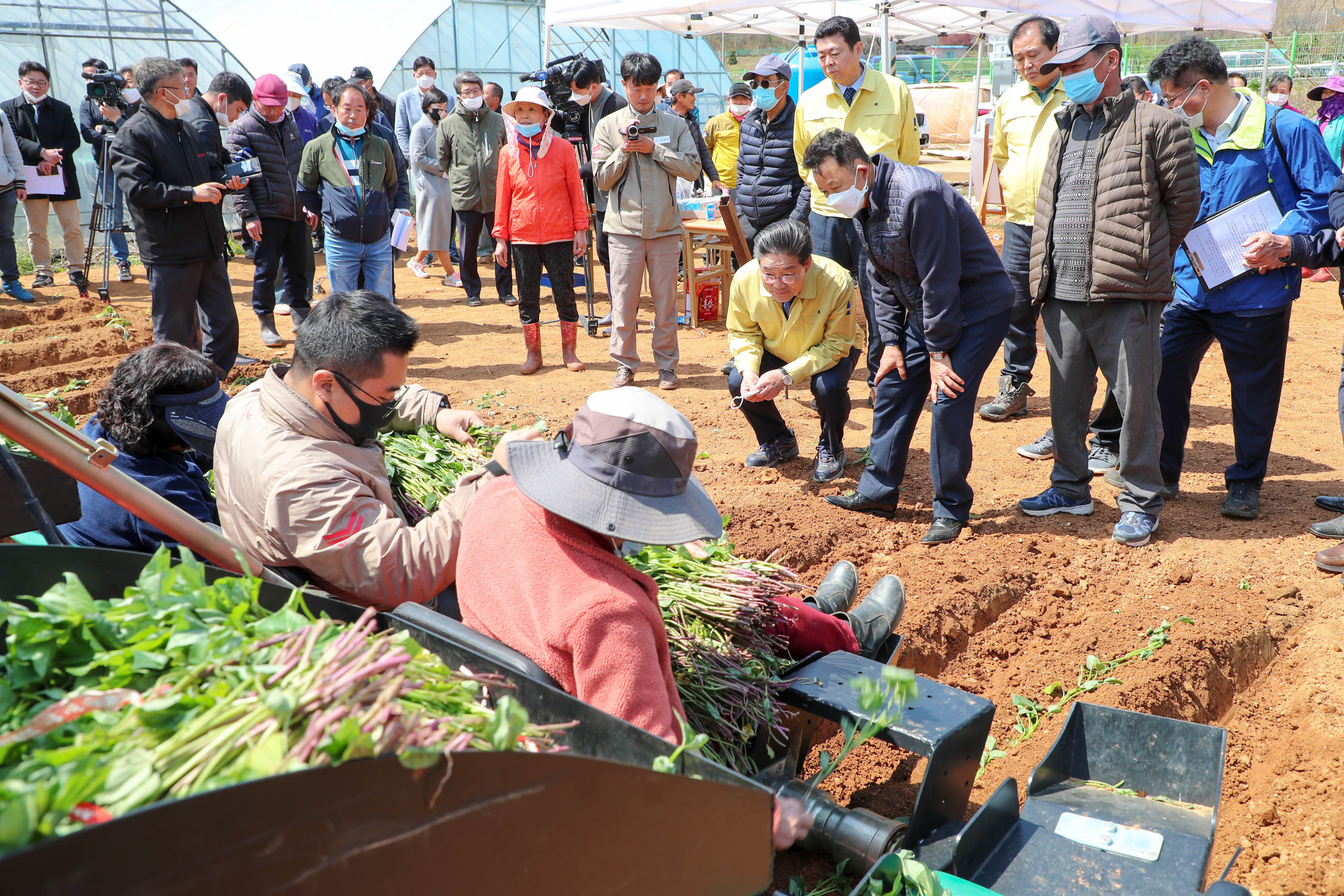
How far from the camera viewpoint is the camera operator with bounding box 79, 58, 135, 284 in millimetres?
9758

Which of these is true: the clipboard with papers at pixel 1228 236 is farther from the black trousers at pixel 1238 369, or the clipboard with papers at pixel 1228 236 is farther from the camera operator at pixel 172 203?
the camera operator at pixel 172 203

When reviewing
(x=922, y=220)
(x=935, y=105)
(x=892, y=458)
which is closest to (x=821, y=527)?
(x=892, y=458)

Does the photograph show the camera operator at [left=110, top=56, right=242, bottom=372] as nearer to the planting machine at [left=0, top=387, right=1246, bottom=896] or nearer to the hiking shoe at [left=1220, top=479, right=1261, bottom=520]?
the planting machine at [left=0, top=387, right=1246, bottom=896]

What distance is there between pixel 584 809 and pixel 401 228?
24.8 ft

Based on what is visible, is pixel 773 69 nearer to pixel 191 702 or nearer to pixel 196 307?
pixel 196 307

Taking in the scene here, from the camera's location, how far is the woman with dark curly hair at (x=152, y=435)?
2830 mm

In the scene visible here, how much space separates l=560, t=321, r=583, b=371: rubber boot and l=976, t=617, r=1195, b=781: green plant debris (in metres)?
4.94

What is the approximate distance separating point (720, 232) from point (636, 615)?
271 inches

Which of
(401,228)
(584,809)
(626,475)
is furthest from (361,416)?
(401,228)

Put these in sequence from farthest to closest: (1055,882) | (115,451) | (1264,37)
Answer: (1264,37) → (1055,882) → (115,451)

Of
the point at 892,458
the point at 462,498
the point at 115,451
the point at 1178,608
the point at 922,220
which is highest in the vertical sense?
the point at 922,220

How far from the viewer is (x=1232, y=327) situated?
448 centimetres

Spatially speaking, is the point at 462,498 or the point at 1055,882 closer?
the point at 1055,882

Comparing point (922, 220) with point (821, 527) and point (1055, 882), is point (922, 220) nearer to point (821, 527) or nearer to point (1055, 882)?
point (821, 527)
